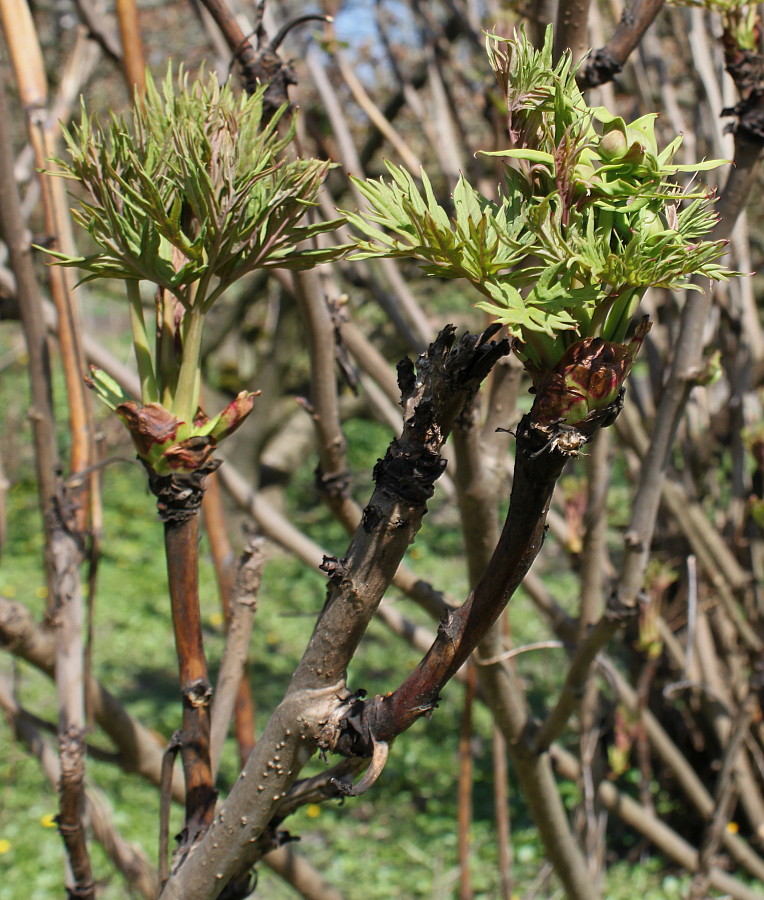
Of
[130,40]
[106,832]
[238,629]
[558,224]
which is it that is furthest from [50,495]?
[558,224]

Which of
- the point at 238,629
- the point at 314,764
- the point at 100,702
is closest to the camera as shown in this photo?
the point at 238,629

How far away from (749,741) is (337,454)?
151 cm

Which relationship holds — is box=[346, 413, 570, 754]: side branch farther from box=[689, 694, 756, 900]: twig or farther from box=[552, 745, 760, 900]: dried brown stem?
box=[689, 694, 756, 900]: twig

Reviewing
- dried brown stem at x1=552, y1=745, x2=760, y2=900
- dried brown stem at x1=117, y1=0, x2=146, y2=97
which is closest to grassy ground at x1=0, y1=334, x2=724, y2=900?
dried brown stem at x1=552, y1=745, x2=760, y2=900

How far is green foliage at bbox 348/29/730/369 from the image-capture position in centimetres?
43

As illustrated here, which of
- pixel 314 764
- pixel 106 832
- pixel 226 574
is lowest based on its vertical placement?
pixel 314 764

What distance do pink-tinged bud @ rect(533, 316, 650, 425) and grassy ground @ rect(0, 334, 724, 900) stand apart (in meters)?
0.81

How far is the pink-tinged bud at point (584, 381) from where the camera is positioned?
45cm

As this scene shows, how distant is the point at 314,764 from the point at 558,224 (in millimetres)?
2676

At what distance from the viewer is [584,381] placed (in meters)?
0.46

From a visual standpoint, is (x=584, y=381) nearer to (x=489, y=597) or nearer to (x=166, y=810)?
(x=489, y=597)

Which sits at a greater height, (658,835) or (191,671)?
(191,671)

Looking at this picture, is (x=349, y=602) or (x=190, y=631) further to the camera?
(x=190, y=631)

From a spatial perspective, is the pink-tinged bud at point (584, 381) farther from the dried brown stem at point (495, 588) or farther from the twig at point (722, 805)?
the twig at point (722, 805)
